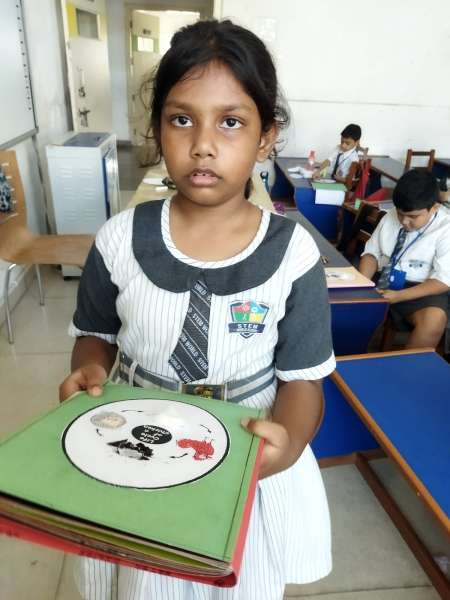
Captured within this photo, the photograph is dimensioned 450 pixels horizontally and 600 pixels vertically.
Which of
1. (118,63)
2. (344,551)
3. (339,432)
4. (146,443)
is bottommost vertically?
(344,551)

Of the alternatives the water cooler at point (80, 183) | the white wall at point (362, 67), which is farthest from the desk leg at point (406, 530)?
the white wall at point (362, 67)

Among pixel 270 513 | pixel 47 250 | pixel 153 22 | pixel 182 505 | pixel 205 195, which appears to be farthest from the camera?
pixel 153 22

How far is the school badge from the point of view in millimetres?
715

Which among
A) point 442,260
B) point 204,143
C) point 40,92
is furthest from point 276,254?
point 40,92

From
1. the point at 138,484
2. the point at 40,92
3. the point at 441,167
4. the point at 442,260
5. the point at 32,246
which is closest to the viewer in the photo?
the point at 138,484

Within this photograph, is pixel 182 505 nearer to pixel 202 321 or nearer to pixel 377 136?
pixel 202 321

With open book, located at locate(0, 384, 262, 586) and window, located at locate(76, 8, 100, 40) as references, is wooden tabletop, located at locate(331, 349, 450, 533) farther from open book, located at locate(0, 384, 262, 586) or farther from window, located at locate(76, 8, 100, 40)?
window, located at locate(76, 8, 100, 40)

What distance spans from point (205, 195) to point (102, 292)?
0.27 m

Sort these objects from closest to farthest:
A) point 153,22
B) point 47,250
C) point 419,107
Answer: point 47,250, point 419,107, point 153,22

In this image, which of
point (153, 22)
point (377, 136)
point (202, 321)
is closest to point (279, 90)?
point (202, 321)

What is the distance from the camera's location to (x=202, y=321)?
73 cm

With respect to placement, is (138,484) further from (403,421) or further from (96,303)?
(403,421)

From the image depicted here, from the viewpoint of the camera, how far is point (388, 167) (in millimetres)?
4621

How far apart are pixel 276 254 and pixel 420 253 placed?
6.16 ft
